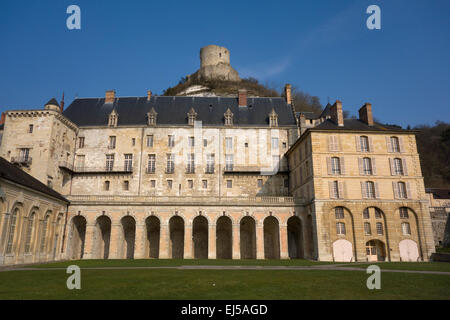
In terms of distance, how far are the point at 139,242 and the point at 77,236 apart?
802 cm

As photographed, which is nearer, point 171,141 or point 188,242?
point 188,242

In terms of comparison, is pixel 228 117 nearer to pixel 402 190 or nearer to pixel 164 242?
pixel 164 242

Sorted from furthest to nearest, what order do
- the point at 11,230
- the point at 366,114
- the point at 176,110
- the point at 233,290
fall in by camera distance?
the point at 176,110
the point at 366,114
the point at 11,230
the point at 233,290

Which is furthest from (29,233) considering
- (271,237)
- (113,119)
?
(271,237)

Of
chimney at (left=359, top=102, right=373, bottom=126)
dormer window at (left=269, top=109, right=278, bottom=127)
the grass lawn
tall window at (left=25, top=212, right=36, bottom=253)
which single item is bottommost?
the grass lawn

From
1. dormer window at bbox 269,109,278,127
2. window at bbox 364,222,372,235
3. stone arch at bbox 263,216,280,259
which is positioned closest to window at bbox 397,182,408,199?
window at bbox 364,222,372,235

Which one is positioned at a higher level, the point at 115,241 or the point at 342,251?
the point at 115,241

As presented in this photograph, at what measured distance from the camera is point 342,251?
2930 cm

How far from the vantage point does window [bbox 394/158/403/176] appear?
103ft

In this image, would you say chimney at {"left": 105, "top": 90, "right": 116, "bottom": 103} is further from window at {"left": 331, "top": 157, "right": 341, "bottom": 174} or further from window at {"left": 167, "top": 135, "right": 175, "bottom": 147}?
window at {"left": 331, "top": 157, "right": 341, "bottom": 174}

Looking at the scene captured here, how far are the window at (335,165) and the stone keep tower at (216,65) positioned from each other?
5063 cm

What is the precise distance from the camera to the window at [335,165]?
3123cm

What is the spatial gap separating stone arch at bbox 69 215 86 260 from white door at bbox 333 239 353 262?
2560 cm

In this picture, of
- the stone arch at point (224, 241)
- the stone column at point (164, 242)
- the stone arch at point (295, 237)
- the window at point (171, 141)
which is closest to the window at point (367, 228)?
the stone arch at point (295, 237)
